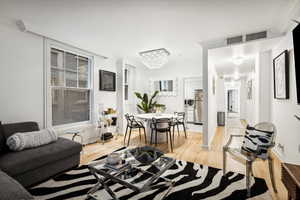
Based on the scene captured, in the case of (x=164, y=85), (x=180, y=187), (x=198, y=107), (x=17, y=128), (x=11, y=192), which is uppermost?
(x=164, y=85)

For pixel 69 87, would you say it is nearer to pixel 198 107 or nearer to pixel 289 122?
pixel 198 107

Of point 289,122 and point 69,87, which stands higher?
point 69,87

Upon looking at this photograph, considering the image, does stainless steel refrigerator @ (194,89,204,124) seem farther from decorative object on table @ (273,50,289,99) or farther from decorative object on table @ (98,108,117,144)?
decorative object on table @ (98,108,117,144)

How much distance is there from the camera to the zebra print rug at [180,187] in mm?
1722

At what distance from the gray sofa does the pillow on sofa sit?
8 cm

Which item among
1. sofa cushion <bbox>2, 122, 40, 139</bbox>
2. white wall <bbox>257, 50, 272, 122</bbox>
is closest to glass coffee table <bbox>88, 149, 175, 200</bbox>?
sofa cushion <bbox>2, 122, 40, 139</bbox>

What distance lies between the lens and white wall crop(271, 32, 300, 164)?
6.90ft

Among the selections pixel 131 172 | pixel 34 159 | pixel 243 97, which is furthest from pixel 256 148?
pixel 243 97

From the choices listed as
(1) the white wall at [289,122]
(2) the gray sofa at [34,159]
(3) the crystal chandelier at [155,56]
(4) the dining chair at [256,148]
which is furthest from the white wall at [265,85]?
(2) the gray sofa at [34,159]

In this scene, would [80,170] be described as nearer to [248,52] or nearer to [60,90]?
[60,90]

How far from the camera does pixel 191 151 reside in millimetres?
3203

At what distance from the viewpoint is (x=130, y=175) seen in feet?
5.19

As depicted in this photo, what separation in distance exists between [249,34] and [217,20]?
0.99 metres

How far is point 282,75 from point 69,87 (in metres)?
4.47
